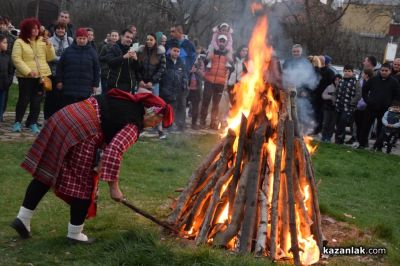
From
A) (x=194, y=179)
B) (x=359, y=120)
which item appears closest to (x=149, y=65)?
(x=359, y=120)

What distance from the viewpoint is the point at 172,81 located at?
11.7 m

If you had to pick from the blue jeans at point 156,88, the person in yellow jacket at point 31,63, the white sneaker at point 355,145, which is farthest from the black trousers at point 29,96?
the white sneaker at point 355,145

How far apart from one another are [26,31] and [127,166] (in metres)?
3.30

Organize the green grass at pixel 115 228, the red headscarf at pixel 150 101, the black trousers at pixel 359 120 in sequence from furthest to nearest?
1. the black trousers at pixel 359 120
2. the red headscarf at pixel 150 101
3. the green grass at pixel 115 228

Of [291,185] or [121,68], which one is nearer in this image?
[291,185]

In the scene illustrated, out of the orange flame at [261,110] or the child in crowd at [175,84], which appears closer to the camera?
the orange flame at [261,110]

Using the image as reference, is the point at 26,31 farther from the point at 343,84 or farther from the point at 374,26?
the point at 374,26

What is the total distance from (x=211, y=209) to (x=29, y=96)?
602cm

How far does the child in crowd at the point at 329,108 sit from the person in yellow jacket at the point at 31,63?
6.44 metres

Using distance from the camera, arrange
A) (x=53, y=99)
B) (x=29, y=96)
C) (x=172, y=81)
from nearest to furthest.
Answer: (x=29, y=96), (x=53, y=99), (x=172, y=81)

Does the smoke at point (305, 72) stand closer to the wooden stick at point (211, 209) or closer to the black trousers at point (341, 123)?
the black trousers at point (341, 123)

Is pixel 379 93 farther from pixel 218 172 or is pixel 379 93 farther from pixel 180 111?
pixel 218 172

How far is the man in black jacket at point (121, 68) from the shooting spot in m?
10.5

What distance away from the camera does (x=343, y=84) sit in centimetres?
1292
